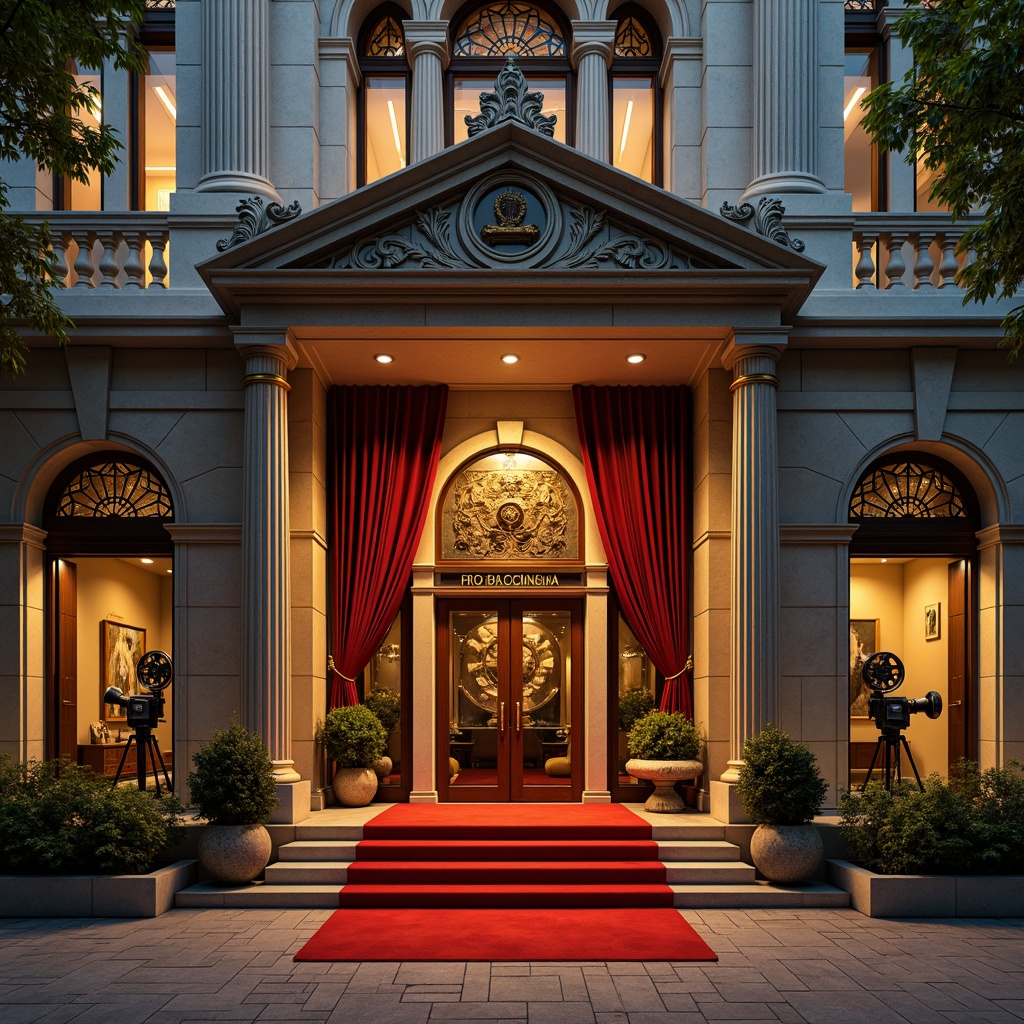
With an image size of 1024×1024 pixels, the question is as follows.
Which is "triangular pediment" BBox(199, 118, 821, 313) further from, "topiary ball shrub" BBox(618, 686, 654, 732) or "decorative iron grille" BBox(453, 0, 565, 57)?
"topiary ball shrub" BBox(618, 686, 654, 732)

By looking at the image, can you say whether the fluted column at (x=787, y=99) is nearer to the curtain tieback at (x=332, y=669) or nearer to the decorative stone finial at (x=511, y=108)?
the decorative stone finial at (x=511, y=108)

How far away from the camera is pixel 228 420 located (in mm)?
11812

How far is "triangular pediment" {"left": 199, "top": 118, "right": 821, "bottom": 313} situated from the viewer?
1057cm

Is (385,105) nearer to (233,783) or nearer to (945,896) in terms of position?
Answer: (233,783)

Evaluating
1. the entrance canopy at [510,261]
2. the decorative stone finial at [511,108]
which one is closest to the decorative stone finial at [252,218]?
the entrance canopy at [510,261]

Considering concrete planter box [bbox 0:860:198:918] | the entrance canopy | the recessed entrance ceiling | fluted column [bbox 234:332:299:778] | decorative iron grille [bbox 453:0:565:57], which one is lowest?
concrete planter box [bbox 0:860:198:918]

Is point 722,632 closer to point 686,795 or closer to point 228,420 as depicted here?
point 686,795

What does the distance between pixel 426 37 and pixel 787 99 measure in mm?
4628

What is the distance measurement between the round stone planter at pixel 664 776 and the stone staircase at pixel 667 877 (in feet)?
2.23

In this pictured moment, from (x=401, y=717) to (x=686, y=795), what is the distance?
3568 millimetres

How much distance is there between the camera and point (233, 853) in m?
9.50

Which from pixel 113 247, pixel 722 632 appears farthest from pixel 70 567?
pixel 722 632

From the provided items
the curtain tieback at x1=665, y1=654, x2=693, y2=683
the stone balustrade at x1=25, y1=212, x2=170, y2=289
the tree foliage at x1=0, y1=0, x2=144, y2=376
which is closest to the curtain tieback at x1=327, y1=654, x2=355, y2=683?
the curtain tieback at x1=665, y1=654, x2=693, y2=683

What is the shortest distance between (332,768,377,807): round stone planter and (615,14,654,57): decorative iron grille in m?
9.73
